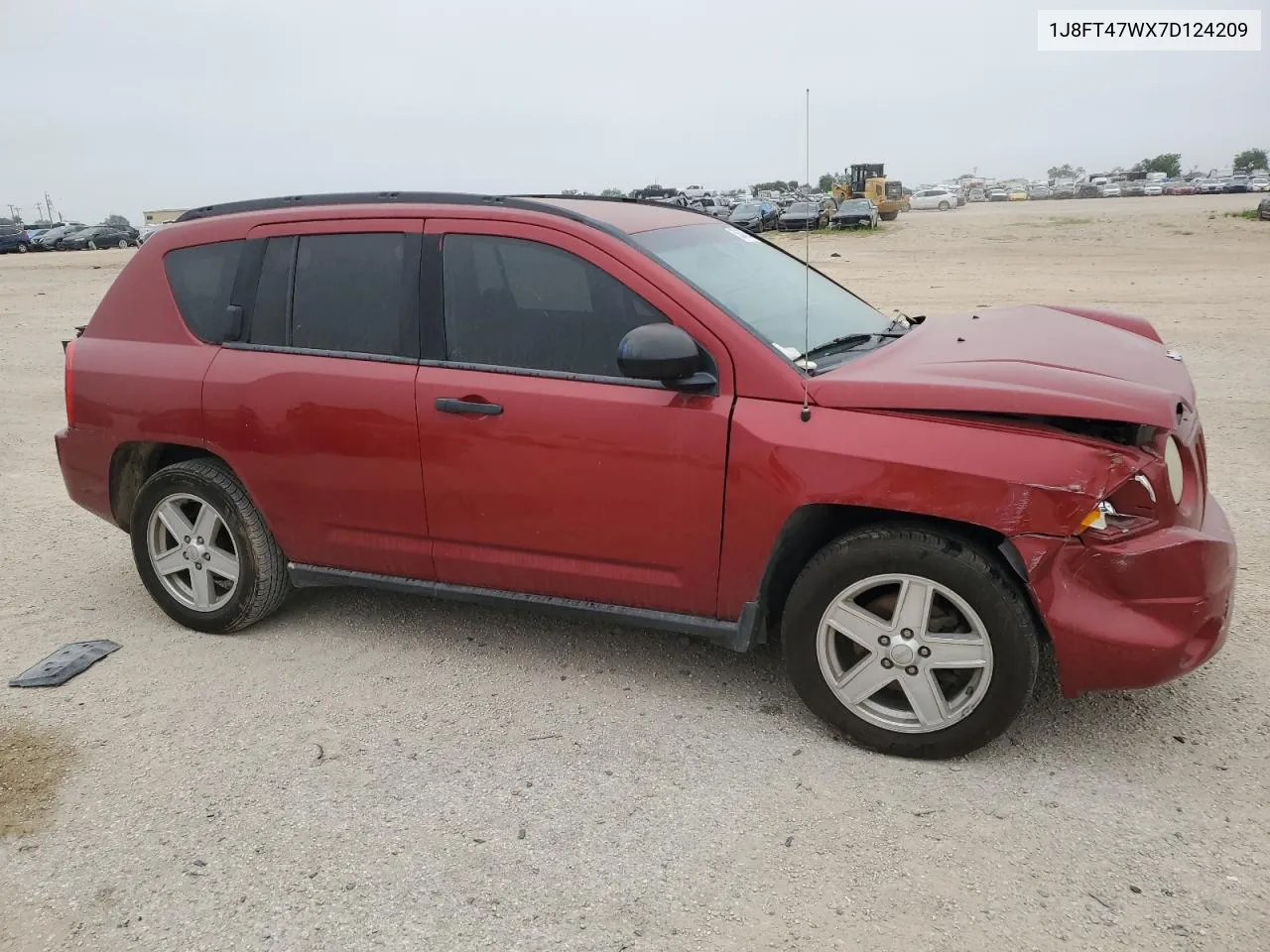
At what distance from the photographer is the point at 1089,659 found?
312cm

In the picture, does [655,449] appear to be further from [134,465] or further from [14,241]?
[14,241]

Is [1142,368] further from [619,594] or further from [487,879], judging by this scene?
[487,879]

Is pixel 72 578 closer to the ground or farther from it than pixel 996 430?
closer to the ground

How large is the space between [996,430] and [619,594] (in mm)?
1439

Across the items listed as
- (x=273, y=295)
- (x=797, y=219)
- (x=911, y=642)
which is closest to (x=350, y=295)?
(x=273, y=295)

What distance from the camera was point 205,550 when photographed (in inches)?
179

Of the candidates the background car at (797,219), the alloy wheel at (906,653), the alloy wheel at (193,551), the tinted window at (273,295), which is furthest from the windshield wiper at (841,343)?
the background car at (797,219)

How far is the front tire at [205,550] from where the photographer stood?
14.5ft

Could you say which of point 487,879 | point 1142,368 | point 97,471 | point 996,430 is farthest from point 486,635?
point 1142,368

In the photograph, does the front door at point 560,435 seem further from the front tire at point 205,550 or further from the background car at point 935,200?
the background car at point 935,200

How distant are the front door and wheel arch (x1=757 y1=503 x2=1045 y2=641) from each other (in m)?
0.20

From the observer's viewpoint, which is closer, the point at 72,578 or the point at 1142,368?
the point at 1142,368

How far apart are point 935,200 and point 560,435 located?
234 feet

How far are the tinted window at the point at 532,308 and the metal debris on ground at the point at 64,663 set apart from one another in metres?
2.12
